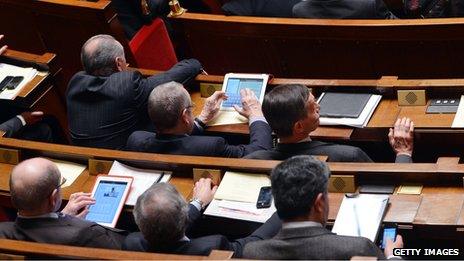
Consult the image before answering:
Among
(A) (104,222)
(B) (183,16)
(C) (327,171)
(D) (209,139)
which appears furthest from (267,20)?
(C) (327,171)

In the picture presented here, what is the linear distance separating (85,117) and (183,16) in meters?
0.62

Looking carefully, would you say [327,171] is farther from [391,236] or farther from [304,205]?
[391,236]

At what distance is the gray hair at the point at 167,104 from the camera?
125 inches

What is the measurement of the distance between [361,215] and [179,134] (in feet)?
2.35

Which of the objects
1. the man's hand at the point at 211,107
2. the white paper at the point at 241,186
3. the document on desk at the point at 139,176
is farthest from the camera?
the man's hand at the point at 211,107

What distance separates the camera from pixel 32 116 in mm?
3668

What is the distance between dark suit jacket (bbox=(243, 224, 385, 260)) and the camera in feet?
7.85

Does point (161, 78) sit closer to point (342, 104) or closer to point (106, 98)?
point (106, 98)

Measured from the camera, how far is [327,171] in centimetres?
250

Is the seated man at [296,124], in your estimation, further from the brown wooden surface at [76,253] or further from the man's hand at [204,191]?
the brown wooden surface at [76,253]

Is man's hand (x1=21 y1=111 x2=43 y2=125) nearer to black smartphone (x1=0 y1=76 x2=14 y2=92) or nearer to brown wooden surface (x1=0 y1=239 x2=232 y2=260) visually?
black smartphone (x1=0 y1=76 x2=14 y2=92)

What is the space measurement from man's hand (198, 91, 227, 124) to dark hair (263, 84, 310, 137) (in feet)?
1.48

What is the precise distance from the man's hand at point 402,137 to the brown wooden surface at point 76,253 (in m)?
0.83

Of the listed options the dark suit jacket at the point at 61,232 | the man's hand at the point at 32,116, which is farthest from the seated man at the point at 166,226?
the man's hand at the point at 32,116
